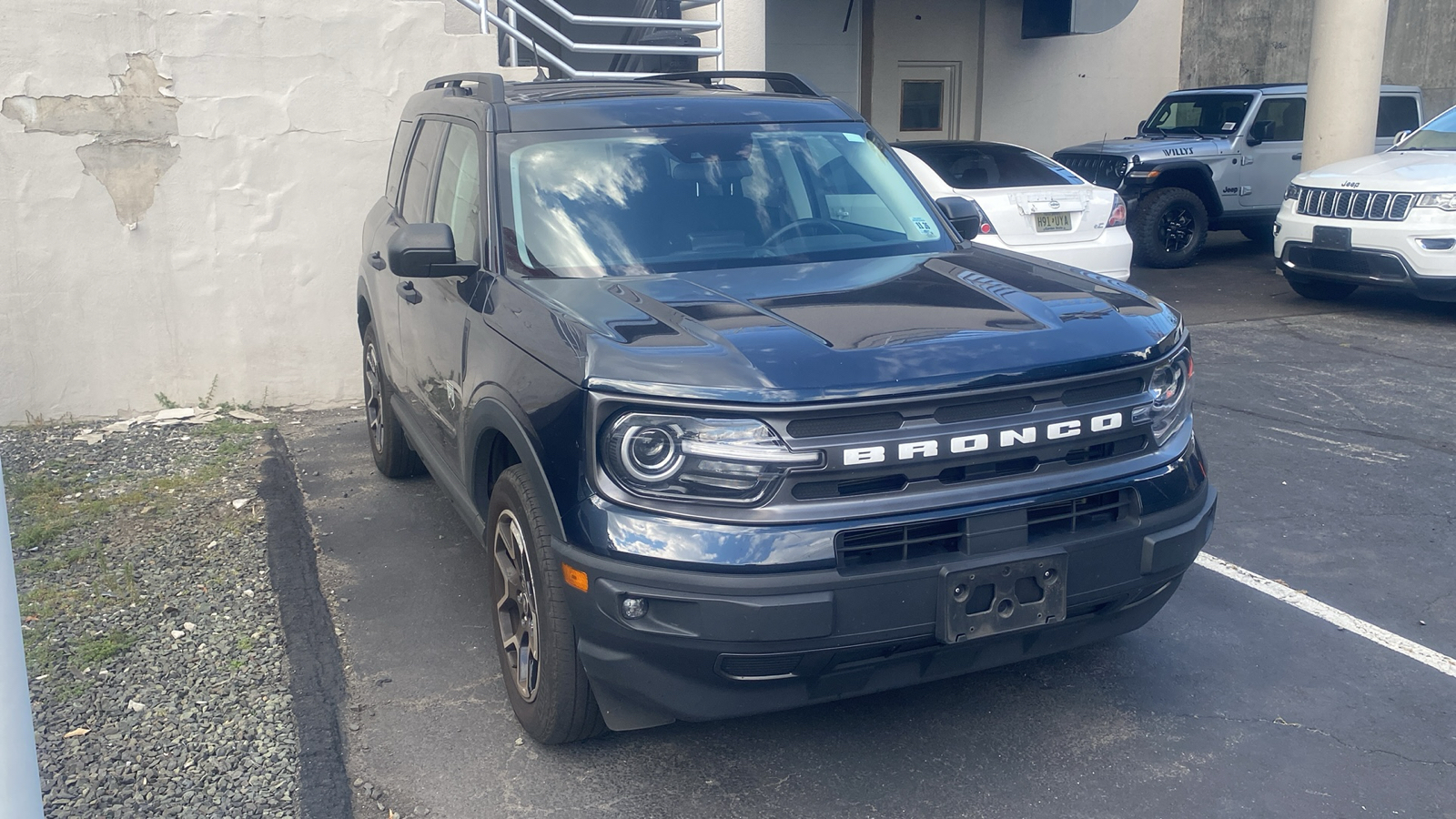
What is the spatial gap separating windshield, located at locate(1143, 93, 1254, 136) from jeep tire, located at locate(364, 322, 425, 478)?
33.7 ft

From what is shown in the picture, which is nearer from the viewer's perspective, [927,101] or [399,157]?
[399,157]

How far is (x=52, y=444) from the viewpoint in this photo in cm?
672

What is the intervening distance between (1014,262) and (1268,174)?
10483 mm

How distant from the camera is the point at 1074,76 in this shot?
1611 cm

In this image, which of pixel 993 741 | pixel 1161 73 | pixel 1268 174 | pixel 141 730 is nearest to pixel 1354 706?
pixel 993 741

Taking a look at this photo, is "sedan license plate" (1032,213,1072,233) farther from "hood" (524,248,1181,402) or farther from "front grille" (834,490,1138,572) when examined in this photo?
"front grille" (834,490,1138,572)

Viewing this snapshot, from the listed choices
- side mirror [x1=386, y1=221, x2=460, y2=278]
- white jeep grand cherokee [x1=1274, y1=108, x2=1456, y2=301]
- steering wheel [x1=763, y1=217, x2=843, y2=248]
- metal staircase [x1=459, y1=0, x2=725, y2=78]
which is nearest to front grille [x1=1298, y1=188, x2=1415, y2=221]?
white jeep grand cherokee [x1=1274, y1=108, x2=1456, y2=301]

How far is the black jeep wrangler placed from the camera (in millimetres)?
2861

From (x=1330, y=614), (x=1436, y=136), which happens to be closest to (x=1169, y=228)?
(x=1436, y=136)

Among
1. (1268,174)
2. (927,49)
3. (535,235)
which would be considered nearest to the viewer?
(535,235)

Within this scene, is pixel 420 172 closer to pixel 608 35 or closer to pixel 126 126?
pixel 126 126

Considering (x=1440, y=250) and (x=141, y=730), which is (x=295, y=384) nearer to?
(x=141, y=730)

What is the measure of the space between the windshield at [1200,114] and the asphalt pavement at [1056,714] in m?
8.46

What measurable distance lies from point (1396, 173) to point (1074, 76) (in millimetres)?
7279
